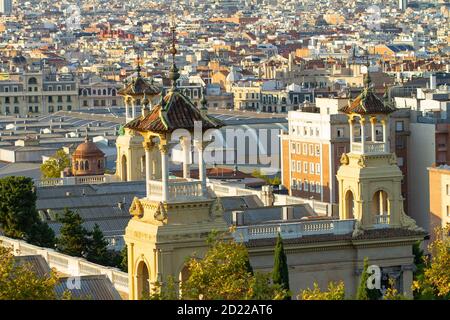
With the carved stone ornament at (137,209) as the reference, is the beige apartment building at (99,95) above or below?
below

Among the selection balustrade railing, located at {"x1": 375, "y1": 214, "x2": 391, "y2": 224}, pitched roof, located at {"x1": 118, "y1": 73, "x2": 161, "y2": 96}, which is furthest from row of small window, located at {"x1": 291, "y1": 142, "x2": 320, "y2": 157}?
balustrade railing, located at {"x1": 375, "y1": 214, "x2": 391, "y2": 224}

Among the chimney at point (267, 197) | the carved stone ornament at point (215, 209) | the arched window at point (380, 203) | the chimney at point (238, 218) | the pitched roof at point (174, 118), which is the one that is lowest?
the chimney at point (267, 197)

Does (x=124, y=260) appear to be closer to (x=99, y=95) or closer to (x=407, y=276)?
(x=407, y=276)

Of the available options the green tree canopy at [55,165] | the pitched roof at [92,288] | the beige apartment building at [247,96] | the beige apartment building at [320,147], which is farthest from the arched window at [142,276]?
the beige apartment building at [247,96]

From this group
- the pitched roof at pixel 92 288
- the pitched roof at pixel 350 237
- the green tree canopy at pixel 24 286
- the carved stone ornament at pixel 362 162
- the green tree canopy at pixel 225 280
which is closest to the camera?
the green tree canopy at pixel 225 280

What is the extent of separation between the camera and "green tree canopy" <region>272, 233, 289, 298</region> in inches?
1231

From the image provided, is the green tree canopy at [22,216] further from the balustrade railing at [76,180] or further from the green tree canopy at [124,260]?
the balustrade railing at [76,180]

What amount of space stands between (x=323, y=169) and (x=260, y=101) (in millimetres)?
71542

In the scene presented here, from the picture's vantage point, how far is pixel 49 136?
8931 cm

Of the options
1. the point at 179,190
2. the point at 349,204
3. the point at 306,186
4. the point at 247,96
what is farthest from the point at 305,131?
A: the point at 247,96

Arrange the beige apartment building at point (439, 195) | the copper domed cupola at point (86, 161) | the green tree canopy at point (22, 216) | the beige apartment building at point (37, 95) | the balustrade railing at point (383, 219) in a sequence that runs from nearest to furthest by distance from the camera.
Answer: the balustrade railing at point (383, 219) < the green tree canopy at point (22, 216) < the beige apartment building at point (439, 195) < the copper domed cupola at point (86, 161) < the beige apartment building at point (37, 95)

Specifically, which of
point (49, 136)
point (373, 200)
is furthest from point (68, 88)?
point (373, 200)

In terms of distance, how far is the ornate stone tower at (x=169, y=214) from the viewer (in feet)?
99.8

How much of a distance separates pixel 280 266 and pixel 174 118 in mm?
2588
